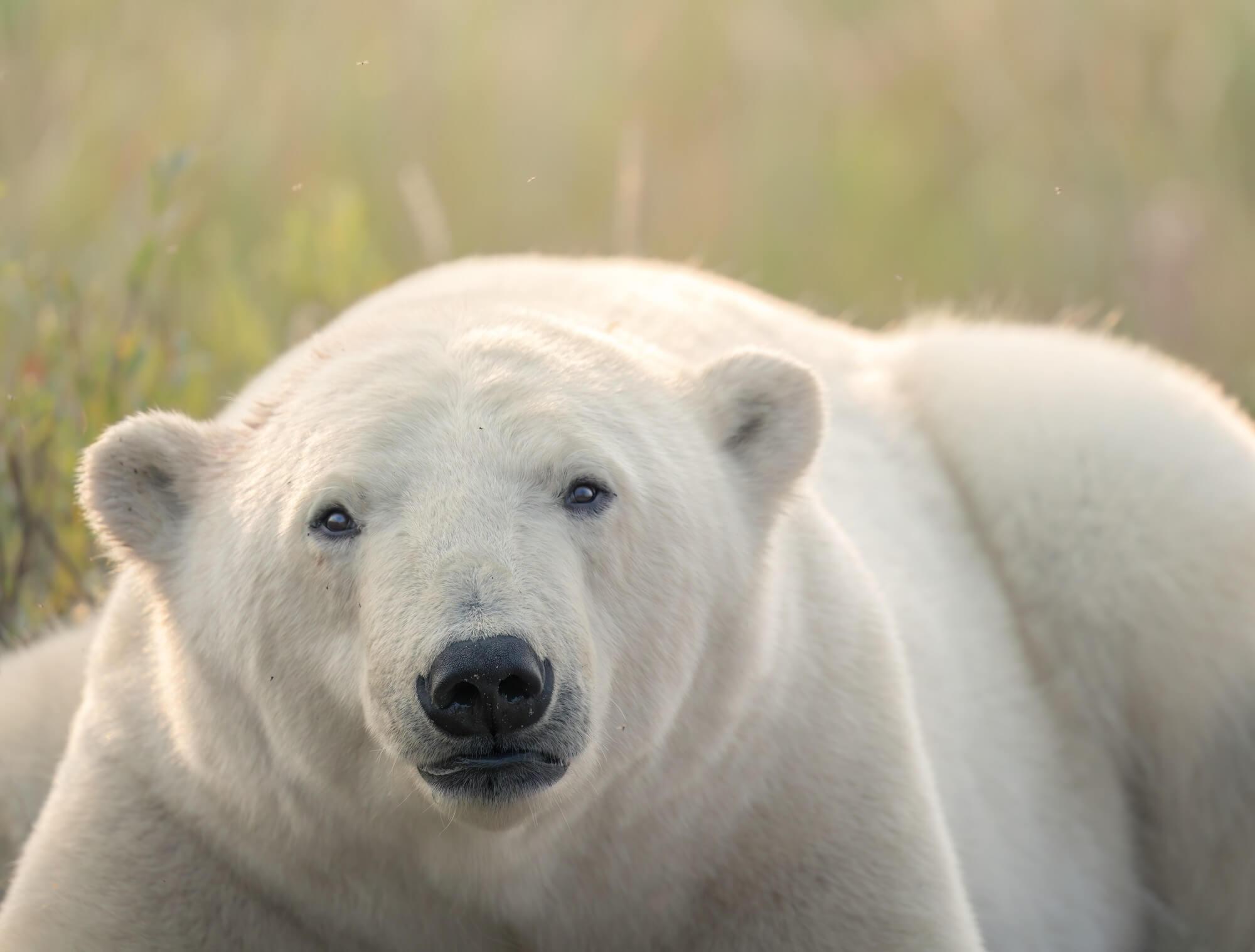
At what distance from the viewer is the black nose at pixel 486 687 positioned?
2398mm

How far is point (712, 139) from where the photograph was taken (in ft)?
25.6

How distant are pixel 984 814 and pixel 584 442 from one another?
1.55 meters

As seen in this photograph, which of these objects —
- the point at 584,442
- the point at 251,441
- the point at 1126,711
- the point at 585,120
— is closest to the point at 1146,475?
the point at 1126,711

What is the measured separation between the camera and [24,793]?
3.93 meters

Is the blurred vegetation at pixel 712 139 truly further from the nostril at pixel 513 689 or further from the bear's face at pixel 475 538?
the nostril at pixel 513 689

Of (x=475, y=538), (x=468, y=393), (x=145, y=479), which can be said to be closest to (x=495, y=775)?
(x=475, y=538)

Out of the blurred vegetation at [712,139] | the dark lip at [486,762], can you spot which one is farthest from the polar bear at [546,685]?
the blurred vegetation at [712,139]

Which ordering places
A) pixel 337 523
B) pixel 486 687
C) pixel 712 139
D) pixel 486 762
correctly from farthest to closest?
pixel 712 139, pixel 337 523, pixel 486 762, pixel 486 687

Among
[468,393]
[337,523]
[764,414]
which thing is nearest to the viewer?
[337,523]

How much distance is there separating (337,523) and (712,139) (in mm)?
5347

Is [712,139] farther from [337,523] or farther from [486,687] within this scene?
[486,687]

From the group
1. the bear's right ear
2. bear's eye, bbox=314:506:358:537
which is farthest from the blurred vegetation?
bear's eye, bbox=314:506:358:537

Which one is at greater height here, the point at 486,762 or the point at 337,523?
the point at 337,523

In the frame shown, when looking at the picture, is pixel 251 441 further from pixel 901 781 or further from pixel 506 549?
pixel 901 781
